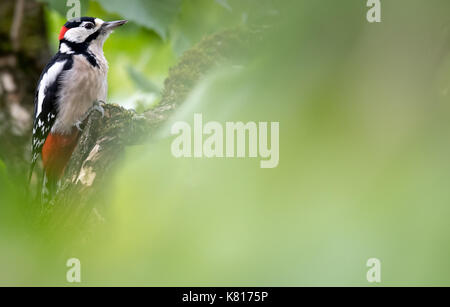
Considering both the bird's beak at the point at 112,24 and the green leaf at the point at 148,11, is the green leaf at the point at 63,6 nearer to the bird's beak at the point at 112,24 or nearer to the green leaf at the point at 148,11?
the green leaf at the point at 148,11

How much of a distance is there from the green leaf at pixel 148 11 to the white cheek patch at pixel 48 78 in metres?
0.84

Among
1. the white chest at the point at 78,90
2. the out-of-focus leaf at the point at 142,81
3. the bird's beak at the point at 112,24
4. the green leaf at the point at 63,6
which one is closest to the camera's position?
the green leaf at the point at 63,6

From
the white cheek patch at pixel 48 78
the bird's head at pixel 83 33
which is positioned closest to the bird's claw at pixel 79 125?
the white cheek patch at pixel 48 78

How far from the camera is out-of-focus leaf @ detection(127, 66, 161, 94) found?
1.58m

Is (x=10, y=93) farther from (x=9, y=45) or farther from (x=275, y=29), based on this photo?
(x=275, y=29)

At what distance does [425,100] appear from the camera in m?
0.20

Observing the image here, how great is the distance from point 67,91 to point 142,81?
1.09ft

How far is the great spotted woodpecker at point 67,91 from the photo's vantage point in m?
1.67

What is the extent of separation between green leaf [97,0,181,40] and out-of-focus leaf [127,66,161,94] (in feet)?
1.80

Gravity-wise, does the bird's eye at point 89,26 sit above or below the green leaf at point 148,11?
above

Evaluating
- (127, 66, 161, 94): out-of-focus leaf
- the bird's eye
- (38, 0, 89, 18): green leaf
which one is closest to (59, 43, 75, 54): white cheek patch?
the bird's eye

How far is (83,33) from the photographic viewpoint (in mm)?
1752

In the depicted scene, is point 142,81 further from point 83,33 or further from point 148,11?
point 148,11

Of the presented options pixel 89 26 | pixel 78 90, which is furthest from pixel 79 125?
pixel 89 26
